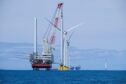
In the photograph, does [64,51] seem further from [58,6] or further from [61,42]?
[58,6]

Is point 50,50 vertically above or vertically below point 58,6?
below

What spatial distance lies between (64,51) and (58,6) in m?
22.7

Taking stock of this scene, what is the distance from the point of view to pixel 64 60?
16325 centimetres
